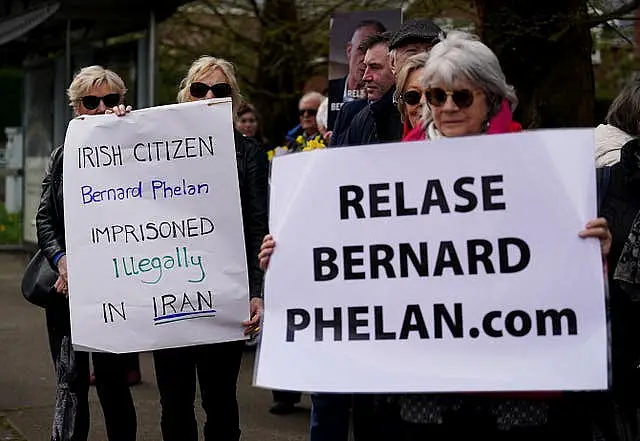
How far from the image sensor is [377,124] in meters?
4.78

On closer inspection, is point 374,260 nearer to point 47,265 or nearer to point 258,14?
point 47,265

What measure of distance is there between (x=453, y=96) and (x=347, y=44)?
16.7ft

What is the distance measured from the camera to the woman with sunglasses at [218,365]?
4895mm

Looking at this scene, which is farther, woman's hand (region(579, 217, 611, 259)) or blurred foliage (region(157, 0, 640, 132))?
blurred foliage (region(157, 0, 640, 132))

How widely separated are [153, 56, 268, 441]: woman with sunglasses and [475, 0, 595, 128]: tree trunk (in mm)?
4317

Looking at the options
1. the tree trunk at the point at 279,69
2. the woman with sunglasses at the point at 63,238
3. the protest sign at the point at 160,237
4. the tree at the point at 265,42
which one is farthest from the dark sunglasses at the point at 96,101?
the tree trunk at the point at 279,69

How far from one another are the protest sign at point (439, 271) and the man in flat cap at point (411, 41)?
1390 mm

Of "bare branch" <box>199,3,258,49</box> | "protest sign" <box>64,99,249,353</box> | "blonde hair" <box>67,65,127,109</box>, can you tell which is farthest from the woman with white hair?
"bare branch" <box>199,3,258,49</box>

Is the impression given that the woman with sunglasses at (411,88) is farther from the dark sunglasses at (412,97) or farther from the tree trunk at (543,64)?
the tree trunk at (543,64)

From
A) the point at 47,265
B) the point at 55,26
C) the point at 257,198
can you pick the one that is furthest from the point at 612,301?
the point at 55,26

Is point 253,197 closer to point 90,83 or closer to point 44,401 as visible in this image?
point 90,83

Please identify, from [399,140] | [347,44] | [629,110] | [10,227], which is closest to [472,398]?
[399,140]

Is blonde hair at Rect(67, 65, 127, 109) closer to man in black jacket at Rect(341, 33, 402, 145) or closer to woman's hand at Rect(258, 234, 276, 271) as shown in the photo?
man in black jacket at Rect(341, 33, 402, 145)

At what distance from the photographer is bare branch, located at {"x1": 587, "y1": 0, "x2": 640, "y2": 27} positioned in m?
8.19
